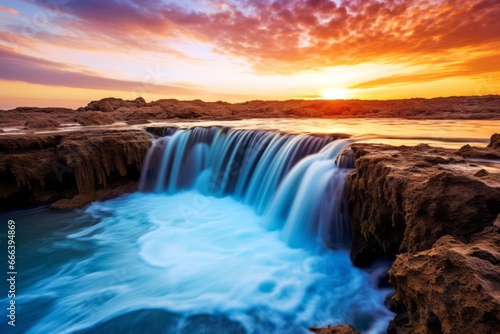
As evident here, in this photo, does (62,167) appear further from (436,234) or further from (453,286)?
(453,286)

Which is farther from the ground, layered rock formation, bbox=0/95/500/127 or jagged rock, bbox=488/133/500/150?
jagged rock, bbox=488/133/500/150

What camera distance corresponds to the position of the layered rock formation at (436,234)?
5.58ft

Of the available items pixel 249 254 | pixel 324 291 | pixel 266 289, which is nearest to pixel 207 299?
pixel 266 289

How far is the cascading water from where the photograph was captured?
392 centimetres

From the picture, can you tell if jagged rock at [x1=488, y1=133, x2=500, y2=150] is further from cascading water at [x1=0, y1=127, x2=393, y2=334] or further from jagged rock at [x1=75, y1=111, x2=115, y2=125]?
jagged rock at [x1=75, y1=111, x2=115, y2=125]

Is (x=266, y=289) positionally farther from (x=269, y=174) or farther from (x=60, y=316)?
(x=269, y=174)

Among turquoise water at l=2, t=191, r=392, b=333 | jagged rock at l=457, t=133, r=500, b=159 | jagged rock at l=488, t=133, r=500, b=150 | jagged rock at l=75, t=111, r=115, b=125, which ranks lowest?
turquoise water at l=2, t=191, r=392, b=333

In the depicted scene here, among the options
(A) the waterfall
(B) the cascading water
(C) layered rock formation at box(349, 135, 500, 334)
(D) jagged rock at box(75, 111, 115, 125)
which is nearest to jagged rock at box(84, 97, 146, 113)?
(D) jagged rock at box(75, 111, 115, 125)

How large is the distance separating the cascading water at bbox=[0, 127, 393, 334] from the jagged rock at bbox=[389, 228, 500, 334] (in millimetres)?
1632

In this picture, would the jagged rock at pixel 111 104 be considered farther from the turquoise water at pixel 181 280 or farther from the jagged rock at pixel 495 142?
the jagged rock at pixel 495 142

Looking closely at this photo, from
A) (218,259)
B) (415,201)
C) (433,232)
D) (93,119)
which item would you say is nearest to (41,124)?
(93,119)

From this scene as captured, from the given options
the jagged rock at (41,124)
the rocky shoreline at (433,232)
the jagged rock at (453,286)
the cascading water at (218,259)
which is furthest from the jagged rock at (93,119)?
the jagged rock at (453,286)

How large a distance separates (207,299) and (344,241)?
277 cm

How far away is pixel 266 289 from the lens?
4.47 m
